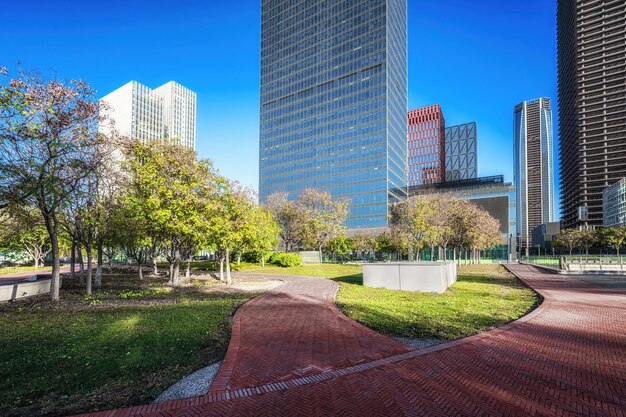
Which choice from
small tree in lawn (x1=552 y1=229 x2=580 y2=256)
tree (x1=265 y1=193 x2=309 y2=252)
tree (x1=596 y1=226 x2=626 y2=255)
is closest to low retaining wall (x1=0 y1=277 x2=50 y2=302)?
tree (x1=265 y1=193 x2=309 y2=252)

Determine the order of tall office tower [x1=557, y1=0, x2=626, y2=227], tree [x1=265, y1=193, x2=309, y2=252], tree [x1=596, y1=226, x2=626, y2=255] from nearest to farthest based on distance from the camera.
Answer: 1. tree [x1=265, y1=193, x2=309, y2=252]
2. tree [x1=596, y1=226, x2=626, y2=255]
3. tall office tower [x1=557, y1=0, x2=626, y2=227]

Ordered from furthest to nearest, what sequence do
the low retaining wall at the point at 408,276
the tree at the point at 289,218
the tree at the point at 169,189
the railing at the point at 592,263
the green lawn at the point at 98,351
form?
the tree at the point at 289,218
the railing at the point at 592,263
the tree at the point at 169,189
the low retaining wall at the point at 408,276
the green lawn at the point at 98,351

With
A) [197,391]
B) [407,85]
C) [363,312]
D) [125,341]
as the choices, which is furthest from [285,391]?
[407,85]

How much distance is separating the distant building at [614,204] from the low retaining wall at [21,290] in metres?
135

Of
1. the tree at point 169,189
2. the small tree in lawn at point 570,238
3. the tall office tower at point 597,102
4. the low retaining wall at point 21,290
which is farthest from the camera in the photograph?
the tall office tower at point 597,102

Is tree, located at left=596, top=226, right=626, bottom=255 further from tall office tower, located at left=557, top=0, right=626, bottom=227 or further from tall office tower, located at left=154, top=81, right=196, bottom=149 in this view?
tall office tower, located at left=154, top=81, right=196, bottom=149

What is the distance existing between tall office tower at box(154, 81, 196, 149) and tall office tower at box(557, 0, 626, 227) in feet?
556

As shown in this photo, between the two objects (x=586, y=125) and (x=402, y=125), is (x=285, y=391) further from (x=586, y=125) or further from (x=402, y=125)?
(x=586, y=125)

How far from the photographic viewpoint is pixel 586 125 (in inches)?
5157

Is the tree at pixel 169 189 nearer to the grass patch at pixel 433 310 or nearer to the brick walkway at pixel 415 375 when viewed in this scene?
the grass patch at pixel 433 310

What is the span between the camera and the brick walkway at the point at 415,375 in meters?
4.67

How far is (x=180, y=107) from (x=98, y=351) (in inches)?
7752

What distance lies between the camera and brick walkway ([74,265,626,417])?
15.3ft

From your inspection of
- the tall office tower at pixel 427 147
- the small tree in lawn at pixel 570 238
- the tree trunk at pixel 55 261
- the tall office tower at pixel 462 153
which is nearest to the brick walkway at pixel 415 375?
the tree trunk at pixel 55 261
